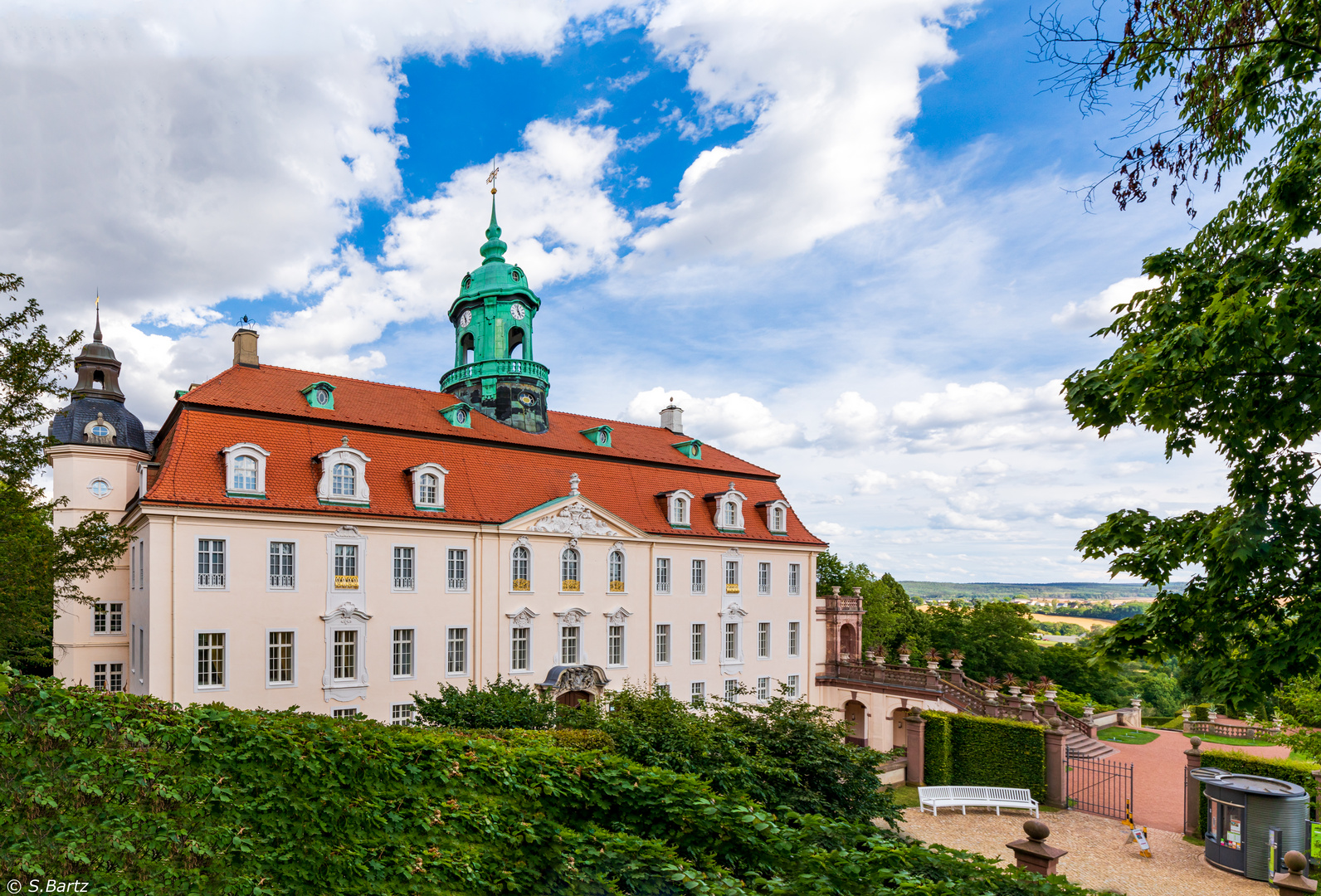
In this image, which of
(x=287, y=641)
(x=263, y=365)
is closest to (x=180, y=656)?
(x=287, y=641)

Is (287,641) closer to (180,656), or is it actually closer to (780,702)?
(180,656)

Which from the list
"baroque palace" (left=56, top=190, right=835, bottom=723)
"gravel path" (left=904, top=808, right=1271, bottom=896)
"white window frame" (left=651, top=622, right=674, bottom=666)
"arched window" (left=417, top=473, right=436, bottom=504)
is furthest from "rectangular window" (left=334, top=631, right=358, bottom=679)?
"gravel path" (left=904, top=808, right=1271, bottom=896)

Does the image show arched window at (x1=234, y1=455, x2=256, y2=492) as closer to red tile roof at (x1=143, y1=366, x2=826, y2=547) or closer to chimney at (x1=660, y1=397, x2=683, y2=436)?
red tile roof at (x1=143, y1=366, x2=826, y2=547)

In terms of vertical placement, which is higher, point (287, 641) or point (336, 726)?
point (336, 726)

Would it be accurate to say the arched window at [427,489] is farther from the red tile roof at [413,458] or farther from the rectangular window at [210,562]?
the rectangular window at [210,562]

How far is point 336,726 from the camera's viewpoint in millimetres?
8609

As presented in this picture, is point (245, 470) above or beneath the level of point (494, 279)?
beneath

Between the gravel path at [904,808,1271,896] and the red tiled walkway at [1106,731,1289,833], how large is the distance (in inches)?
64.8

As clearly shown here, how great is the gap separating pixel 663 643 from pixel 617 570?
4.22m

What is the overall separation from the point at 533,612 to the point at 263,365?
1439 cm

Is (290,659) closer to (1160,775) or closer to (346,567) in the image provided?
(346,567)

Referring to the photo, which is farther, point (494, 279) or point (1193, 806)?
→ point (494, 279)

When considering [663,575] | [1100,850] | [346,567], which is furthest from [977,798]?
[346,567]

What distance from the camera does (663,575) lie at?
31.7 metres
